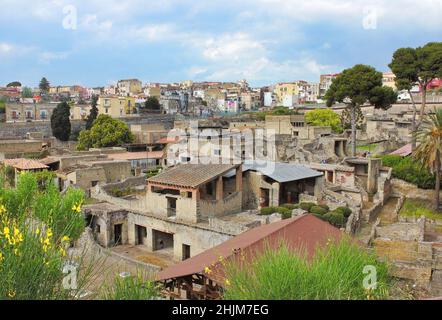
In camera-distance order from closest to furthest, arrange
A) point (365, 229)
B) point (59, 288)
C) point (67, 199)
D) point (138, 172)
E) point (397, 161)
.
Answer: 1. point (59, 288)
2. point (67, 199)
3. point (365, 229)
4. point (397, 161)
5. point (138, 172)

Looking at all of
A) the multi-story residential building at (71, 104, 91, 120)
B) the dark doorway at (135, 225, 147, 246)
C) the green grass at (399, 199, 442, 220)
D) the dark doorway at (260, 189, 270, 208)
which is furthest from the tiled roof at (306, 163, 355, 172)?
the multi-story residential building at (71, 104, 91, 120)

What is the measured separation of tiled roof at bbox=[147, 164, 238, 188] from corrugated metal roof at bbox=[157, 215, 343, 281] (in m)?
10.4

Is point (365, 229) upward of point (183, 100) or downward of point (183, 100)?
downward

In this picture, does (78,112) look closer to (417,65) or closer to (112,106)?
(112,106)

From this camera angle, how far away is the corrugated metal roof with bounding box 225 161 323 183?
98.7 ft

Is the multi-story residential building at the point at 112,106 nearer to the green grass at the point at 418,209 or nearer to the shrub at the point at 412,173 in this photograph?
the shrub at the point at 412,173

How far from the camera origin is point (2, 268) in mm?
8289

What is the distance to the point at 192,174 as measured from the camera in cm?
2714

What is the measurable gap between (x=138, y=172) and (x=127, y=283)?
36089mm

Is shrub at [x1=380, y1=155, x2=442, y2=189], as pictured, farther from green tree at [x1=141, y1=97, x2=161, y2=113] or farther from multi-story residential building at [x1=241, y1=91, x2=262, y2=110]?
multi-story residential building at [x1=241, y1=91, x2=262, y2=110]

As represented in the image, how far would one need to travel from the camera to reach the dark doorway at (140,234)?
27344 millimetres
